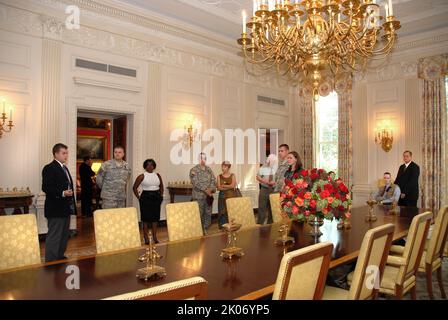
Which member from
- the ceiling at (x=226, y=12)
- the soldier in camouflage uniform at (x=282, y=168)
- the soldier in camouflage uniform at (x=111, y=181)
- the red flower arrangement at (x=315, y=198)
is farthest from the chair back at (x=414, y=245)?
the ceiling at (x=226, y=12)

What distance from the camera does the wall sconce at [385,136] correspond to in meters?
8.52

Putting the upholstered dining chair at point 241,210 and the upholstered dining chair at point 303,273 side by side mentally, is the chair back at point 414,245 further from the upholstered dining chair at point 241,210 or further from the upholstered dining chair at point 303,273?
the upholstered dining chair at point 241,210

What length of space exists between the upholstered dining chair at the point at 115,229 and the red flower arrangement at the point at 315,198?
132cm

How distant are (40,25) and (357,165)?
7.48 metres

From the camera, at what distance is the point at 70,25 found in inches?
239

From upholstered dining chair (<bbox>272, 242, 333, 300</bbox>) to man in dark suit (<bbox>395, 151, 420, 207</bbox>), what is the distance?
19.5ft

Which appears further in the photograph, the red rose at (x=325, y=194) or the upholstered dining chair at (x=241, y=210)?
the upholstered dining chair at (x=241, y=210)

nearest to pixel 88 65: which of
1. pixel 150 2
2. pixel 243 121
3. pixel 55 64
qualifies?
pixel 55 64

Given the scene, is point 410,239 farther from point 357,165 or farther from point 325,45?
point 357,165

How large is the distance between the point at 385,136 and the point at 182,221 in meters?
6.74

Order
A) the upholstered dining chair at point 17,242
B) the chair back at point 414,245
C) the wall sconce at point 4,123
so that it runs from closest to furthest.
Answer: the upholstered dining chair at point 17,242, the chair back at point 414,245, the wall sconce at point 4,123

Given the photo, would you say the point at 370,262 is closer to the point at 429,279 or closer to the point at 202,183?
the point at 429,279

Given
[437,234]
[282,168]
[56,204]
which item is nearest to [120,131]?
[56,204]

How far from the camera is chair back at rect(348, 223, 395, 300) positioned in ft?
6.64
